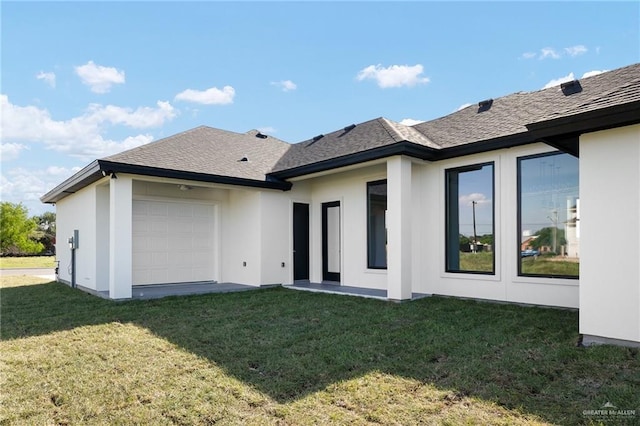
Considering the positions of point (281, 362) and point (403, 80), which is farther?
point (403, 80)

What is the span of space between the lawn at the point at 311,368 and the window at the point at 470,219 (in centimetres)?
132

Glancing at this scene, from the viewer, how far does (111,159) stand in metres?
8.70

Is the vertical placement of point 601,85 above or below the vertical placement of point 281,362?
above

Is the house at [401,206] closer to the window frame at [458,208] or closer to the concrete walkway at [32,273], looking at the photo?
the window frame at [458,208]

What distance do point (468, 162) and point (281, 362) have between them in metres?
6.03

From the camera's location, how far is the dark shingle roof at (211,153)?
31.1 feet

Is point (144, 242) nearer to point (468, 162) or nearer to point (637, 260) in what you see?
point (468, 162)

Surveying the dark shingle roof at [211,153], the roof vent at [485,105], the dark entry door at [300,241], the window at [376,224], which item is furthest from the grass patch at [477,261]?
the dark shingle roof at [211,153]

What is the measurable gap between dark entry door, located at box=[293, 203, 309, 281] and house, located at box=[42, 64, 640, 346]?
46 mm

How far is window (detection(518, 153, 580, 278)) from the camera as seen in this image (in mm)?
7098

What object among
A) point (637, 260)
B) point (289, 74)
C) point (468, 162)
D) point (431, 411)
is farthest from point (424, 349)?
point (289, 74)

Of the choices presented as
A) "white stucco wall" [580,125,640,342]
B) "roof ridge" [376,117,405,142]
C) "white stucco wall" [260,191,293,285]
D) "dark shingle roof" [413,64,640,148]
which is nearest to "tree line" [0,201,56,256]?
"white stucco wall" [260,191,293,285]

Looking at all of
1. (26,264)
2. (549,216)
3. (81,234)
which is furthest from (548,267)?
(26,264)

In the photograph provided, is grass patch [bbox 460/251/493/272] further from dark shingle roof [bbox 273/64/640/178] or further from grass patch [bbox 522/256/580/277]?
dark shingle roof [bbox 273/64/640/178]
